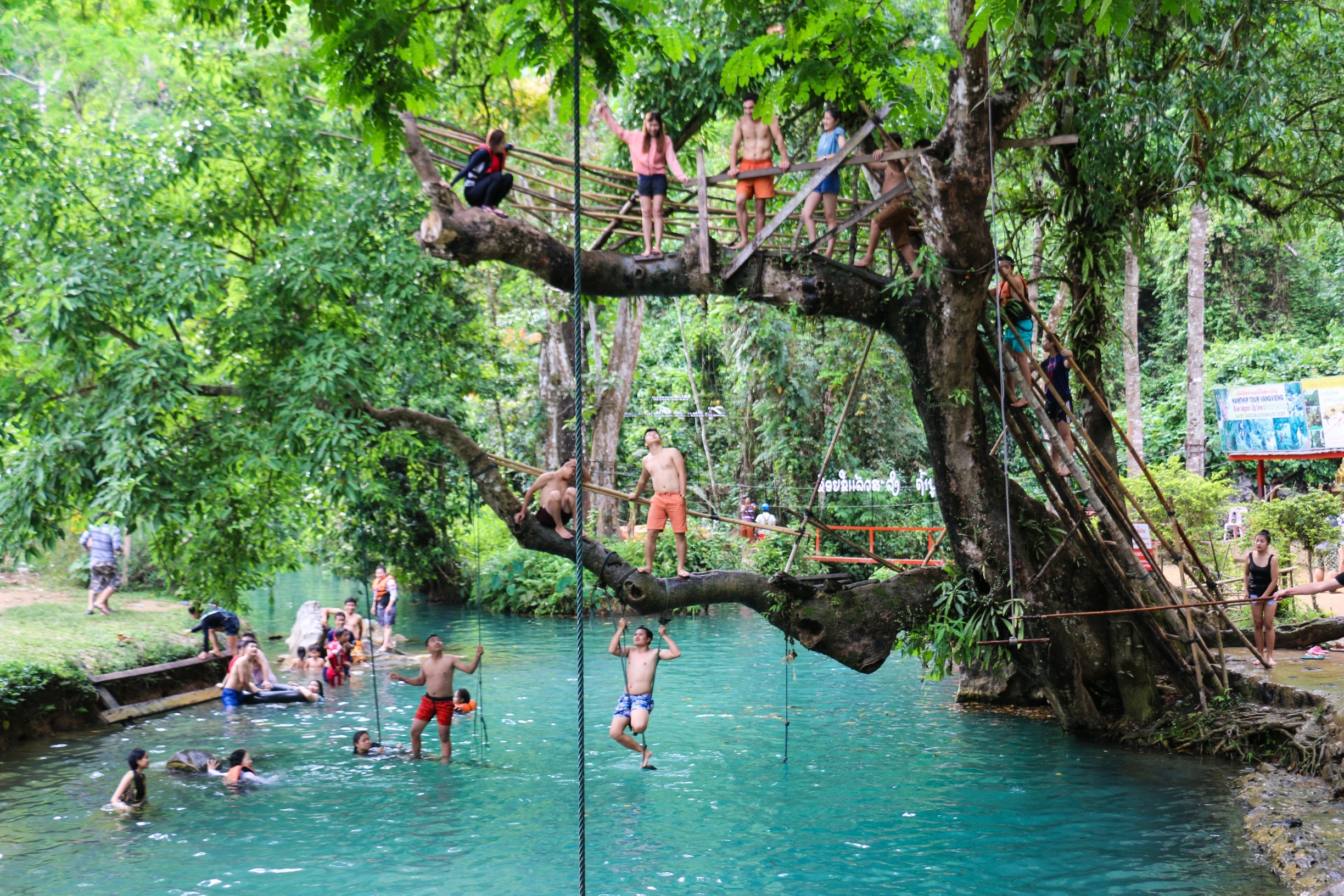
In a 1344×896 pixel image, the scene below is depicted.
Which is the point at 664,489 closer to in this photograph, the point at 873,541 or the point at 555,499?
the point at 555,499

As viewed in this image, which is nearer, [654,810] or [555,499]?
[654,810]

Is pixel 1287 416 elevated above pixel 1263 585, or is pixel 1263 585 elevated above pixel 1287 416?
pixel 1287 416

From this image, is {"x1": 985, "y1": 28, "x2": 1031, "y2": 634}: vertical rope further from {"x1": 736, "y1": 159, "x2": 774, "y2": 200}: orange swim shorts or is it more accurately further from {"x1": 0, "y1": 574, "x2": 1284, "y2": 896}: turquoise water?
{"x1": 736, "y1": 159, "x2": 774, "y2": 200}: orange swim shorts

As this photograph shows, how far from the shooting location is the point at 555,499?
9.52 m

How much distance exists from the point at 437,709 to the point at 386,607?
669 centimetres

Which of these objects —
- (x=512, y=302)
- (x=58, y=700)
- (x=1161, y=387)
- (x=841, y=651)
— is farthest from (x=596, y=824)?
(x=1161, y=387)

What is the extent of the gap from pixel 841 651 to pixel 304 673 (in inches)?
350

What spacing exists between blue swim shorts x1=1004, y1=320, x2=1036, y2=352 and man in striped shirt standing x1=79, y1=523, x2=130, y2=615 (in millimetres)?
11872

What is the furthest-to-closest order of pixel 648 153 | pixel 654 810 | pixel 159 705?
pixel 159 705 < pixel 648 153 < pixel 654 810

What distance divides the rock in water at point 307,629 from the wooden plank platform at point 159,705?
181 cm

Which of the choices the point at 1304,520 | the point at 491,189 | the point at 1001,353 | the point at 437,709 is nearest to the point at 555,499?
the point at 437,709

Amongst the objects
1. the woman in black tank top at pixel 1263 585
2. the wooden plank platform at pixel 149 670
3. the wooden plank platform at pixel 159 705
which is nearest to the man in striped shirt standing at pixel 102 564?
the wooden plank platform at pixel 149 670

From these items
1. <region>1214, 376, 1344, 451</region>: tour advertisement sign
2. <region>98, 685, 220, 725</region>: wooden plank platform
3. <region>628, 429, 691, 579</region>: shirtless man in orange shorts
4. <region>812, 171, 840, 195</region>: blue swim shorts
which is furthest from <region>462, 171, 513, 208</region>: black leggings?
<region>1214, 376, 1344, 451</region>: tour advertisement sign

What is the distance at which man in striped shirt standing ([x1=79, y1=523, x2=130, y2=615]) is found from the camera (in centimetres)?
1443
